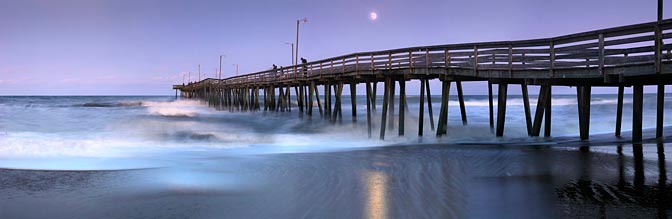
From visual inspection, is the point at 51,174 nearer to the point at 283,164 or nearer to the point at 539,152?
the point at 283,164

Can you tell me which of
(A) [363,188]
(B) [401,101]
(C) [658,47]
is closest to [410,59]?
(B) [401,101]

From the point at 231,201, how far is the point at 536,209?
380 centimetres

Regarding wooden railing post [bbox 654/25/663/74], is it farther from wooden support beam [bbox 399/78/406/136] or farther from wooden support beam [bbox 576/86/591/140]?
wooden support beam [bbox 399/78/406/136]

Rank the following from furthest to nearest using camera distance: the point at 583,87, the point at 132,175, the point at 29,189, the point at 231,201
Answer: the point at 583,87
the point at 132,175
the point at 29,189
the point at 231,201

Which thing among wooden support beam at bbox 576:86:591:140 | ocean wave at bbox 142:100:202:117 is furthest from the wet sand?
ocean wave at bbox 142:100:202:117

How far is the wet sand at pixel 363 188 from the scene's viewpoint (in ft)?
19.3

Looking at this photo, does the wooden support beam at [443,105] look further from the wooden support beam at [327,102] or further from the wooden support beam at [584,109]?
the wooden support beam at [327,102]

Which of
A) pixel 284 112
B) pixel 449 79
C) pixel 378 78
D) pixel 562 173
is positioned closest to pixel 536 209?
pixel 562 173

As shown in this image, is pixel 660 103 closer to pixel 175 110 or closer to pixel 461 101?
pixel 461 101

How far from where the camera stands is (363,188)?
735cm

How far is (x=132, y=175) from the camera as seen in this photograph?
8.95m

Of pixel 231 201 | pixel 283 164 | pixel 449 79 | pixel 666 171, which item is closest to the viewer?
pixel 231 201

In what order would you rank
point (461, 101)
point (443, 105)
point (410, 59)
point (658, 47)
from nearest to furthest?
point (658, 47) → point (443, 105) → point (410, 59) → point (461, 101)

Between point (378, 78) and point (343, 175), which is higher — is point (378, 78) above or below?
above
